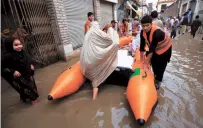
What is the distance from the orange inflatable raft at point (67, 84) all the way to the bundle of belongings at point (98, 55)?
20cm

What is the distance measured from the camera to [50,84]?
354 centimetres

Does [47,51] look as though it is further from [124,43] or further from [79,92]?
[124,43]

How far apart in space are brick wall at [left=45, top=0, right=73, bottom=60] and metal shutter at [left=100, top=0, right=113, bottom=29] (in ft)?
15.2

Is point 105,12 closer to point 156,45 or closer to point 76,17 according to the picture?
point 76,17

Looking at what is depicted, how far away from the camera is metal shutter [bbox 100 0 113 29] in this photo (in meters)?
9.14

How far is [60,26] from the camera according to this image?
4.88 m

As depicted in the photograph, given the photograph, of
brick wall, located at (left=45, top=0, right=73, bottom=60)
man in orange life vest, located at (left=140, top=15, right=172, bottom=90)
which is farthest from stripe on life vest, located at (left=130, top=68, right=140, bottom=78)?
brick wall, located at (left=45, top=0, right=73, bottom=60)

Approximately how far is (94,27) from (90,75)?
3.34 ft

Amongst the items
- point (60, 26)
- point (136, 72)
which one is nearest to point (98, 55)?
point (136, 72)

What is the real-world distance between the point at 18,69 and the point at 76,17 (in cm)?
436

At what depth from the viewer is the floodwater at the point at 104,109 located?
2.20 m

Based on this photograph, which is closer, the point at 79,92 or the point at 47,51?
the point at 79,92

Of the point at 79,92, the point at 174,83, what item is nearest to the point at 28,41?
the point at 79,92

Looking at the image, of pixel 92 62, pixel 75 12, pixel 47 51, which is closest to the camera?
pixel 92 62
